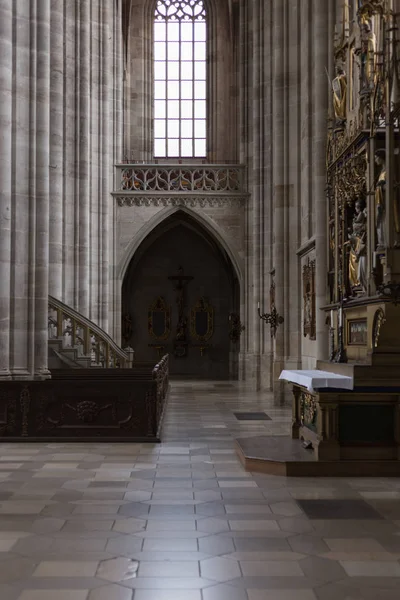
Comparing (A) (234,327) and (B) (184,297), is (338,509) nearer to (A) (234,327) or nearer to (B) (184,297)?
(A) (234,327)

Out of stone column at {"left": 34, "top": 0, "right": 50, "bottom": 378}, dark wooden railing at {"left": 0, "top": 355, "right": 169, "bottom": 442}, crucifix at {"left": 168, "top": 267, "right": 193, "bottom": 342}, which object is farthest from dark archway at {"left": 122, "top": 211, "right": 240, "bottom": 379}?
dark wooden railing at {"left": 0, "top": 355, "right": 169, "bottom": 442}

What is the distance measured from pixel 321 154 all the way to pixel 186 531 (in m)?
9.93

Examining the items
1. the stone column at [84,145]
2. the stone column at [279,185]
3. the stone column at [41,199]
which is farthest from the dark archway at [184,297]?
the stone column at [41,199]

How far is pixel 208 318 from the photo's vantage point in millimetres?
32688

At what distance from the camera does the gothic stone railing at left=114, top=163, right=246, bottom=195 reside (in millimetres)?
27562

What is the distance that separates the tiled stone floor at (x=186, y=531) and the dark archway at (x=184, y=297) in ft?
74.6

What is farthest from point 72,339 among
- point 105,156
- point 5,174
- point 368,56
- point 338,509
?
point 338,509

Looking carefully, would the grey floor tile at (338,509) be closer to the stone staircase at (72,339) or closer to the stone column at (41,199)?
the stone column at (41,199)

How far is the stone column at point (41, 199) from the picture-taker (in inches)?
502

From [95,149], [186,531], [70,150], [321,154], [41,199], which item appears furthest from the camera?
[95,149]

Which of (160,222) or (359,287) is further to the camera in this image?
(160,222)

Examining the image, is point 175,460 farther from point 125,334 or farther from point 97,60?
point 125,334

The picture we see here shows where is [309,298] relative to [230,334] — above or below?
above

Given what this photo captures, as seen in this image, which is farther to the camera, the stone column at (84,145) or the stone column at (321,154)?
the stone column at (84,145)
